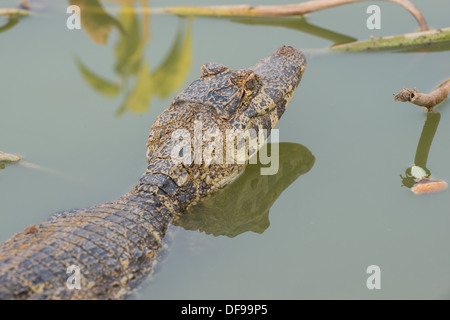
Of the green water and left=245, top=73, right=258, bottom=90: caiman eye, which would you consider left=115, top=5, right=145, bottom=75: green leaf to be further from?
left=245, top=73, right=258, bottom=90: caiman eye

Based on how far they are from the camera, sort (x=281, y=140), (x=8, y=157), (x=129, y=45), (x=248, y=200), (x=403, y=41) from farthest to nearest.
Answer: (x=129, y=45) → (x=403, y=41) → (x=281, y=140) → (x=8, y=157) → (x=248, y=200)

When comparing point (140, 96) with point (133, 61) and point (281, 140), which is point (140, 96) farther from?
point (281, 140)

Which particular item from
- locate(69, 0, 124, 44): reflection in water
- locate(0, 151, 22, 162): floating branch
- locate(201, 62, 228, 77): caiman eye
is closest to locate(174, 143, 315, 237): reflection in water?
locate(201, 62, 228, 77): caiman eye

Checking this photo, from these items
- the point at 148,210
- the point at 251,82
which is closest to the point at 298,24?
the point at 251,82

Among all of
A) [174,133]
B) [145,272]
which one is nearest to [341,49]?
[174,133]

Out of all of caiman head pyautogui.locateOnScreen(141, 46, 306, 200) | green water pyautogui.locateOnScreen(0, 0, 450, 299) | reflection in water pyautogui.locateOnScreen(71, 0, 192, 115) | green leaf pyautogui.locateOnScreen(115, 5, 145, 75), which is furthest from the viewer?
green leaf pyautogui.locateOnScreen(115, 5, 145, 75)

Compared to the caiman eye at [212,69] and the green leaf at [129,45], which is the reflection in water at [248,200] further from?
the green leaf at [129,45]
